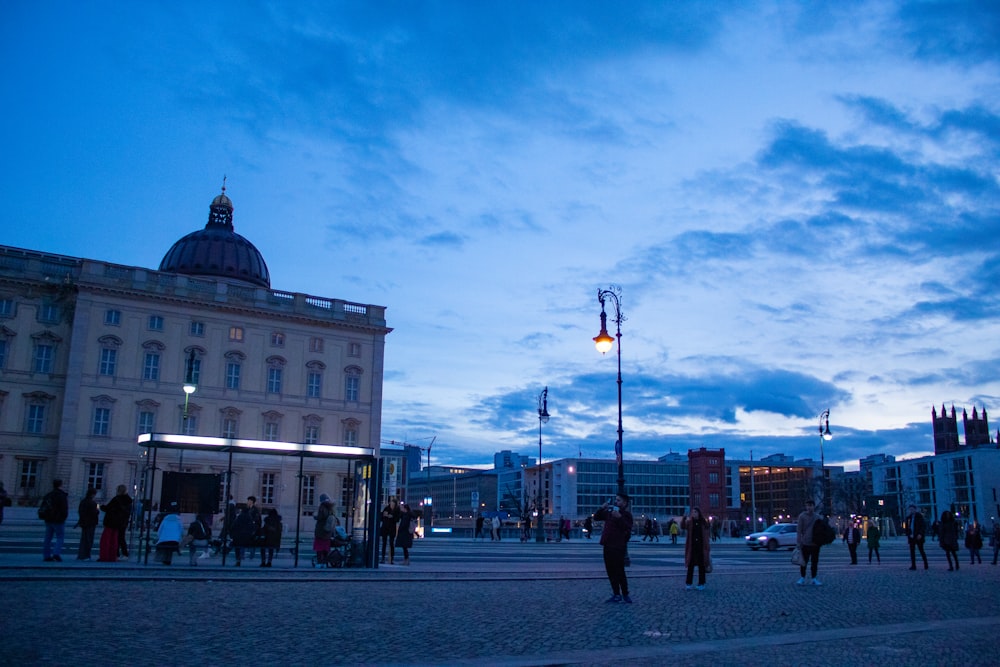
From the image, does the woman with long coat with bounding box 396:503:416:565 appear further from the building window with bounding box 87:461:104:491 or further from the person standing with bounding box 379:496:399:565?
the building window with bounding box 87:461:104:491

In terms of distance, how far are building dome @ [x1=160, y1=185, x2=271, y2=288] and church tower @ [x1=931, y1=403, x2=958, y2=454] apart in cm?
14820

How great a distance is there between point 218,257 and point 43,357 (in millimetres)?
26915

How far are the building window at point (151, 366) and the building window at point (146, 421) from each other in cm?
286

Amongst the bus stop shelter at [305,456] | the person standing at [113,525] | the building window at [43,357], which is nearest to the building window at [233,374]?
the building window at [43,357]

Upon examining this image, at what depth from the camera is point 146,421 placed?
68250mm

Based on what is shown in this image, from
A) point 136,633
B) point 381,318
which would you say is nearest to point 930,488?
point 381,318

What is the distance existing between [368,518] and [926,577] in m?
14.3

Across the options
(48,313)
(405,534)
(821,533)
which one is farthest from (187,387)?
(821,533)

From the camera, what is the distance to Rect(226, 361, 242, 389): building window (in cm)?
7219

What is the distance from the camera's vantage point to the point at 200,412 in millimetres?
70375

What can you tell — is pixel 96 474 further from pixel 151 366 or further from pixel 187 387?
pixel 187 387

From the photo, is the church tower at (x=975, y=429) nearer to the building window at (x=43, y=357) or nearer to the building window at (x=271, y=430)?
the building window at (x=271, y=430)

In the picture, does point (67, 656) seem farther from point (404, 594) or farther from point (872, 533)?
point (872, 533)

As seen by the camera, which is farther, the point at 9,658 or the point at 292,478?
the point at 292,478
